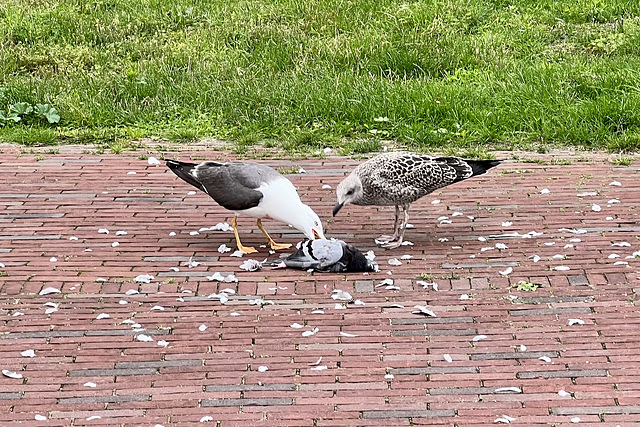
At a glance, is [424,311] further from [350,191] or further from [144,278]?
[144,278]

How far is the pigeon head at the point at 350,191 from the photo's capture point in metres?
7.04

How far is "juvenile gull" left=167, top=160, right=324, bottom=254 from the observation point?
22.7ft

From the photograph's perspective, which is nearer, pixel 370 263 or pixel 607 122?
pixel 370 263

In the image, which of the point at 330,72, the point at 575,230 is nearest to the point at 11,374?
the point at 575,230

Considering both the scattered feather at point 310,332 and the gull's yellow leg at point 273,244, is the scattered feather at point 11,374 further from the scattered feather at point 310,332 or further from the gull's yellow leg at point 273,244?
the gull's yellow leg at point 273,244

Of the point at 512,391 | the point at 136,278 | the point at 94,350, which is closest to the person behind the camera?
the point at 512,391

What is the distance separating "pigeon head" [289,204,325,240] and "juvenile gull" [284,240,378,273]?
18 centimetres

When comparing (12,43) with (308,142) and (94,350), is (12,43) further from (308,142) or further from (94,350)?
(94,350)

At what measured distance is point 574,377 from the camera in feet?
16.7

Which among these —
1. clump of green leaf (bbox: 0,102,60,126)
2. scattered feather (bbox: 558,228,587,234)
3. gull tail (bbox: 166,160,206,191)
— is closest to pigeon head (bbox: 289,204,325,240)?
gull tail (bbox: 166,160,206,191)

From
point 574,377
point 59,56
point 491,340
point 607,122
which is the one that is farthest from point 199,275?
point 59,56

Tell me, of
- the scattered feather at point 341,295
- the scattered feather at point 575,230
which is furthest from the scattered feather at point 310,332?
the scattered feather at point 575,230

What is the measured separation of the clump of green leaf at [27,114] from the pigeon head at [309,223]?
152 inches

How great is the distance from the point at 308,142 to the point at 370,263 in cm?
294
